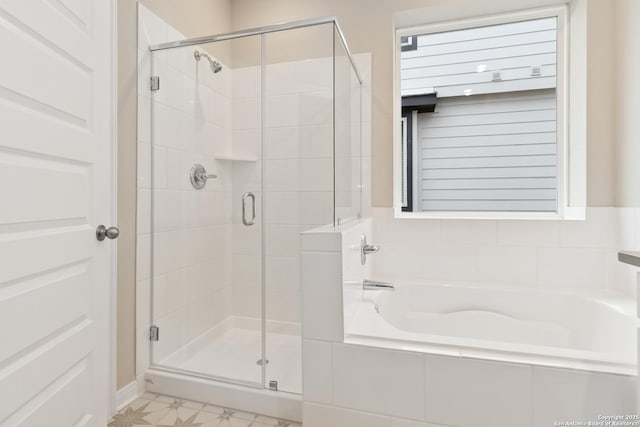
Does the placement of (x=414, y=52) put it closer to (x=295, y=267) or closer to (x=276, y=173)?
(x=276, y=173)

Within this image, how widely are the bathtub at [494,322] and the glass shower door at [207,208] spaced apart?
78cm

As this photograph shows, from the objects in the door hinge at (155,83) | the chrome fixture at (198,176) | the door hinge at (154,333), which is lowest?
the door hinge at (154,333)

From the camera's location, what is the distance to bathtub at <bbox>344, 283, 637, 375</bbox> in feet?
4.09

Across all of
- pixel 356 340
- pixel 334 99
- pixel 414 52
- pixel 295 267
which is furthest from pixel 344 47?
pixel 356 340

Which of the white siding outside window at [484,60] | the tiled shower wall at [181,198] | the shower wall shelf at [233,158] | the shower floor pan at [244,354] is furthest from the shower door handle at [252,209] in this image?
the white siding outside window at [484,60]

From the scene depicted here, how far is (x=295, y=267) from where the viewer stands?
85.2 inches

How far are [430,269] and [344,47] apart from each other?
1.50 meters

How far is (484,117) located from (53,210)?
2518 mm

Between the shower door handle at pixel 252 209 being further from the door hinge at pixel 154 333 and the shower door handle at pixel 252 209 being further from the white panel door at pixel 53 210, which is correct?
the white panel door at pixel 53 210

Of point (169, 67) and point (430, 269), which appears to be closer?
point (169, 67)

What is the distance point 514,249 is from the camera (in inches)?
85.6

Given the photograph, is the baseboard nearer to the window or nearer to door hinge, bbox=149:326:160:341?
door hinge, bbox=149:326:160:341

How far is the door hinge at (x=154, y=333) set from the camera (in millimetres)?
1917

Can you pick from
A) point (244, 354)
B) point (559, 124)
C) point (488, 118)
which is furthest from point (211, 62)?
point (559, 124)
